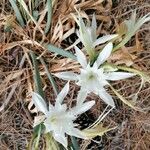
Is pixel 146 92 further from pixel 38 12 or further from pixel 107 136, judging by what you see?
pixel 38 12

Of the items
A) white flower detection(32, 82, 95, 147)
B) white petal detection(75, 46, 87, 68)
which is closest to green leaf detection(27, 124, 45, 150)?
white flower detection(32, 82, 95, 147)

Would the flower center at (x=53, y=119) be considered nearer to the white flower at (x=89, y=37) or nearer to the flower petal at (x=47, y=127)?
the flower petal at (x=47, y=127)

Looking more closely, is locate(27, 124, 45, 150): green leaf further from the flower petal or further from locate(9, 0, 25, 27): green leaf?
locate(9, 0, 25, 27): green leaf

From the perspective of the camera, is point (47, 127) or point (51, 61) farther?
point (51, 61)

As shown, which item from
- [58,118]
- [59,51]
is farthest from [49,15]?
[58,118]

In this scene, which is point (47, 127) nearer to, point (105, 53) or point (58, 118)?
point (58, 118)

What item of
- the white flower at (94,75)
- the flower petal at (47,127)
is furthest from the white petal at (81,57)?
the flower petal at (47,127)

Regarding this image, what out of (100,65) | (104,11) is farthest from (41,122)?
(104,11)
